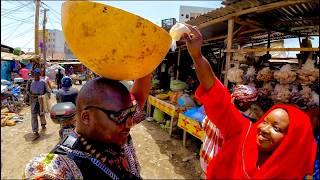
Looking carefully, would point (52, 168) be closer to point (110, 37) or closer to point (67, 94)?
point (110, 37)

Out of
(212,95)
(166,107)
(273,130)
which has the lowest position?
(166,107)

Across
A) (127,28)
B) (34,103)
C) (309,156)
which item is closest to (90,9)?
(127,28)

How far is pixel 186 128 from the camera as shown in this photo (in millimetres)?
6074

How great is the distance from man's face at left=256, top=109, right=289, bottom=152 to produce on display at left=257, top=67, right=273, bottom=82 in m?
1.82

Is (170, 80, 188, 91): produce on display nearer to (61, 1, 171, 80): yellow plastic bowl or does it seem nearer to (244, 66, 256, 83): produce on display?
(244, 66, 256, 83): produce on display

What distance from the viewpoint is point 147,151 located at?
634 centimetres

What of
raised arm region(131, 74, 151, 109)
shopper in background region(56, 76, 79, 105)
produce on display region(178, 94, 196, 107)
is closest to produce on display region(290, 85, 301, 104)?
raised arm region(131, 74, 151, 109)

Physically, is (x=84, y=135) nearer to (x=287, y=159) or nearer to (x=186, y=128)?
(x=287, y=159)

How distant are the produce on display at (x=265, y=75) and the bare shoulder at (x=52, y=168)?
3.12m

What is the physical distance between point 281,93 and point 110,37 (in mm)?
2889

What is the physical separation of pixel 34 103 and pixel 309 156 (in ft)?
23.2

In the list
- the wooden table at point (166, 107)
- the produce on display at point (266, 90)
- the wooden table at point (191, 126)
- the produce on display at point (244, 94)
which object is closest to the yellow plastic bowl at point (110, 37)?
the produce on display at point (244, 94)

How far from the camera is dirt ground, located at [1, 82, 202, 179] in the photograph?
5.17 m

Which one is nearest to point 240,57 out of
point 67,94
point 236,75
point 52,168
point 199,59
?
point 236,75
